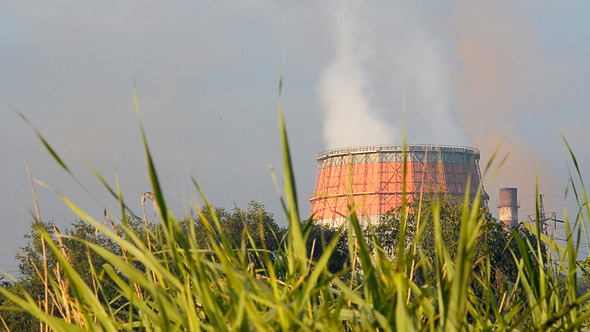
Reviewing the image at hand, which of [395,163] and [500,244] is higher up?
[395,163]

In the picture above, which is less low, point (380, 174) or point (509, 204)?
point (380, 174)

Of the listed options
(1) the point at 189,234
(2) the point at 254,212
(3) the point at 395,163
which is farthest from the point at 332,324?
(3) the point at 395,163

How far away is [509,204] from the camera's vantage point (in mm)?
84812

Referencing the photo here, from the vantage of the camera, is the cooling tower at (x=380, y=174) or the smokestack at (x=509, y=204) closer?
the cooling tower at (x=380, y=174)

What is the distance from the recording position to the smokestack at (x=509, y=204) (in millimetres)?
84125

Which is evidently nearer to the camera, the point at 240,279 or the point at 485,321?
the point at 240,279

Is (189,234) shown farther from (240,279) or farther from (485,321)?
(485,321)

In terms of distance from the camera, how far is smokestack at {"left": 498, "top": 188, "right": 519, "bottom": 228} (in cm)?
8412

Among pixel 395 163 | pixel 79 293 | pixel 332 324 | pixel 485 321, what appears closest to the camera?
pixel 332 324

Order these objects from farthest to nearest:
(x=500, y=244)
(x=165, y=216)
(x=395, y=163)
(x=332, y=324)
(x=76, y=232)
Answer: (x=395, y=163) < (x=76, y=232) < (x=500, y=244) < (x=332, y=324) < (x=165, y=216)

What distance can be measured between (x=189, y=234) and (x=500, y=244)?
127ft

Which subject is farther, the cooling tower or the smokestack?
the smokestack

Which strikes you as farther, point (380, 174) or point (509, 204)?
point (509, 204)

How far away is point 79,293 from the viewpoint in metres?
1.53
